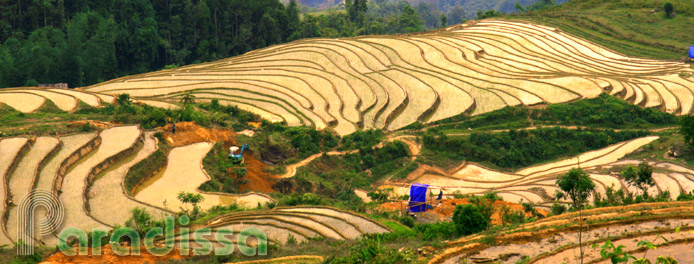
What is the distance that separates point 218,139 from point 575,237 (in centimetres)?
1189

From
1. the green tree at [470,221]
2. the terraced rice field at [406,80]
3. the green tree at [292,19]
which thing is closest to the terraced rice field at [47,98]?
the terraced rice field at [406,80]

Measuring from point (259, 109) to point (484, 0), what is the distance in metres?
85.9

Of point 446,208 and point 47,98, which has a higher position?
point 47,98

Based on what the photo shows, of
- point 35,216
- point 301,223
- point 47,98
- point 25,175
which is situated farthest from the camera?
point 47,98

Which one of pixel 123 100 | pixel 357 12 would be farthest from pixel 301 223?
pixel 357 12

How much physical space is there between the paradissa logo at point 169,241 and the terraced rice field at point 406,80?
11.5 meters

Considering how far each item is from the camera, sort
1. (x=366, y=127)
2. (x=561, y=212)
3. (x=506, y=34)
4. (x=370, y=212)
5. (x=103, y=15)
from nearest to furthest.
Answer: (x=561, y=212)
(x=370, y=212)
(x=366, y=127)
(x=506, y=34)
(x=103, y=15)

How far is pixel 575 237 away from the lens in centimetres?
1091

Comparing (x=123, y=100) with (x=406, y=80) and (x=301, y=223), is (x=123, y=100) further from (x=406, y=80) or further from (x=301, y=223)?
(x=406, y=80)

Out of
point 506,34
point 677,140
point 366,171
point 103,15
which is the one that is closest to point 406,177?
point 366,171

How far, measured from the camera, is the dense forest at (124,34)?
3222 cm

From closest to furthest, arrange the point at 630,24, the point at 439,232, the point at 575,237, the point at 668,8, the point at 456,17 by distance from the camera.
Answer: the point at 575,237, the point at 439,232, the point at 630,24, the point at 668,8, the point at 456,17

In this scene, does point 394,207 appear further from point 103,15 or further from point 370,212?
point 103,15

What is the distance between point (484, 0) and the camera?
4092 inches
